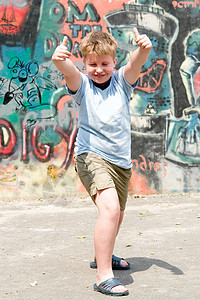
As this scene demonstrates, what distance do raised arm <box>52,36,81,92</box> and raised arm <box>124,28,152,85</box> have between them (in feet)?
1.24

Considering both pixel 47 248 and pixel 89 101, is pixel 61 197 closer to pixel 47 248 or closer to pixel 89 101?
pixel 47 248

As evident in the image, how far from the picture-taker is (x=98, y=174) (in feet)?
12.4

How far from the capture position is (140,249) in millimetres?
4973

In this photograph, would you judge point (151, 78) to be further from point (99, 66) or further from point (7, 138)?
point (99, 66)

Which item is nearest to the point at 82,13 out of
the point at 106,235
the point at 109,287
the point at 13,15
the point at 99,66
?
the point at 13,15

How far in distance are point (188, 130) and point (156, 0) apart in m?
2.06

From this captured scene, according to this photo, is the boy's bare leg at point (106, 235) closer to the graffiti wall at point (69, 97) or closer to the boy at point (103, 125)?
the boy at point (103, 125)

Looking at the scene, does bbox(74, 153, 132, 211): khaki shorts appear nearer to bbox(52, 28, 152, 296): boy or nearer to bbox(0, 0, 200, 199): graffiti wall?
bbox(52, 28, 152, 296): boy

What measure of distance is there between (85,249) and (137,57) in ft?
6.77

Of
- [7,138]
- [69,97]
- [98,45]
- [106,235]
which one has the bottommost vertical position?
[106,235]

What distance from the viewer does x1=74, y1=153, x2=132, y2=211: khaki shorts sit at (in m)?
3.77

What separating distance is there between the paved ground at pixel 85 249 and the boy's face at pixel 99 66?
1.53 meters

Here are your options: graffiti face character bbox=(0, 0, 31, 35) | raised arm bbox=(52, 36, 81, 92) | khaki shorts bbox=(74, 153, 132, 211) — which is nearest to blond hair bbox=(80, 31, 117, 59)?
raised arm bbox=(52, 36, 81, 92)

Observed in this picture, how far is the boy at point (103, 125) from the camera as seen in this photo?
12.1 ft
